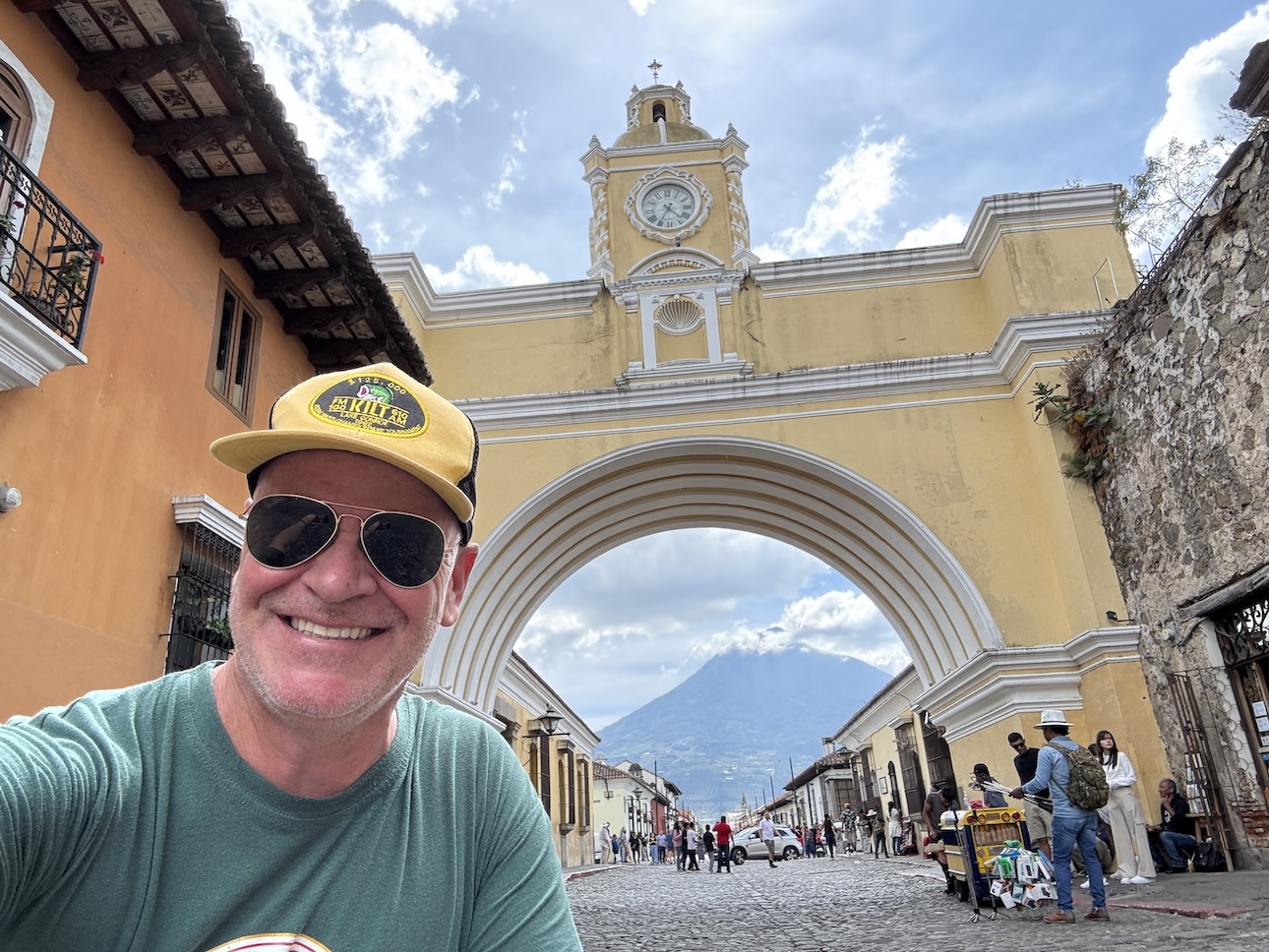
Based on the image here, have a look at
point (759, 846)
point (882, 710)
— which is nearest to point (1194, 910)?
point (882, 710)

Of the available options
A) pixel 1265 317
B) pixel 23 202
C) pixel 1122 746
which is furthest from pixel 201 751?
pixel 1122 746

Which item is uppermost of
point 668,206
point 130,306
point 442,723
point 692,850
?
point 668,206

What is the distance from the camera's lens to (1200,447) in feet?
26.4

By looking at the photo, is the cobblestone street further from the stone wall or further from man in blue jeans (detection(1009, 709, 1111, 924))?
the stone wall

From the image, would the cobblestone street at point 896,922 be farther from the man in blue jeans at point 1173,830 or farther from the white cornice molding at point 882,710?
the white cornice molding at point 882,710

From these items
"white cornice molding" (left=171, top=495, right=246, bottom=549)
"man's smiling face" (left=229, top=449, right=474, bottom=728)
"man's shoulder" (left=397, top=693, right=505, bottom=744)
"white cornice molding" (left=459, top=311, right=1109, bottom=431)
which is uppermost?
"white cornice molding" (left=459, top=311, right=1109, bottom=431)

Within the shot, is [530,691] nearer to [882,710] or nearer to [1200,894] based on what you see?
[882,710]

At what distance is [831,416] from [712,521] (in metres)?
3.15

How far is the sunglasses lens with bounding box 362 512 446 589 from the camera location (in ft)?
4.04

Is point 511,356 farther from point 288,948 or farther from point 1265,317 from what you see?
point 288,948

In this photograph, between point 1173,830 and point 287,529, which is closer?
point 287,529

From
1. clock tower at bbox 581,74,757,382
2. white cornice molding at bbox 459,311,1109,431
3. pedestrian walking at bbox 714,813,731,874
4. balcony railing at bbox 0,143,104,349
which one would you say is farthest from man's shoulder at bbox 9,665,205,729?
pedestrian walking at bbox 714,813,731,874

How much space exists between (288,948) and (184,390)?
6159mm

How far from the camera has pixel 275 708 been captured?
43.5 inches
